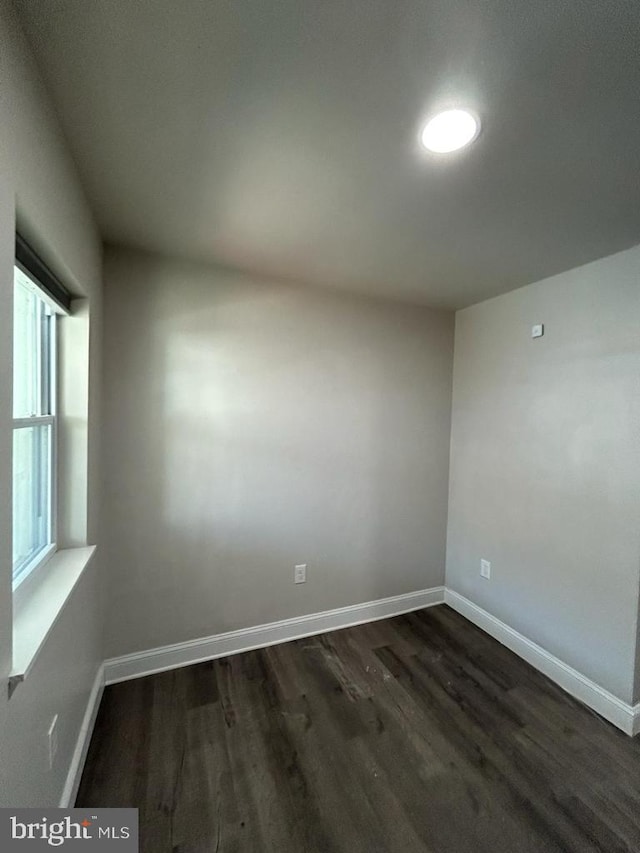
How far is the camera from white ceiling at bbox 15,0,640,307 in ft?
2.38

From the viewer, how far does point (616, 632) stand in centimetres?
169

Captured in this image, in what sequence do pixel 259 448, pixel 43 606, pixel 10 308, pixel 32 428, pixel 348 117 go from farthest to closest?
pixel 259 448
pixel 32 428
pixel 43 606
pixel 348 117
pixel 10 308

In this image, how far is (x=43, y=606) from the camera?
106 centimetres

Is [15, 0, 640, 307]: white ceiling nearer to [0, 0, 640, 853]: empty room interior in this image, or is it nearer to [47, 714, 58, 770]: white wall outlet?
[0, 0, 640, 853]: empty room interior

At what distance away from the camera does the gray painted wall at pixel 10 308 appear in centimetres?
72

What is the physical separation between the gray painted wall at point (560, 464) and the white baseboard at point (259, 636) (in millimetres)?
440

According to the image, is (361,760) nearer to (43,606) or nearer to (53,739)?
(53,739)

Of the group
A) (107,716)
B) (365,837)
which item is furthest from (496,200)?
(107,716)

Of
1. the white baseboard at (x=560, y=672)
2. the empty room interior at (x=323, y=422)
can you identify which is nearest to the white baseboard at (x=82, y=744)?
the empty room interior at (x=323, y=422)

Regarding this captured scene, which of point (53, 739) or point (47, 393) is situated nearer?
point (53, 739)

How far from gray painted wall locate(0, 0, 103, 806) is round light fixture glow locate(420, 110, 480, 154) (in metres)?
1.02

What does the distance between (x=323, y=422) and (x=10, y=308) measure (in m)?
1.69

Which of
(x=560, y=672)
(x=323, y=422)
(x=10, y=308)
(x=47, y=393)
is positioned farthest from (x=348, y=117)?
(x=560, y=672)

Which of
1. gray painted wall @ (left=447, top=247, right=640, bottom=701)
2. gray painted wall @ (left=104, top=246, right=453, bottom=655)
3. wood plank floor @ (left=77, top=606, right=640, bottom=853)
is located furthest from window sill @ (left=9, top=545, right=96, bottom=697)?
gray painted wall @ (left=447, top=247, right=640, bottom=701)
